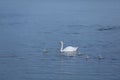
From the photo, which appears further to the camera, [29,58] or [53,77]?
[29,58]

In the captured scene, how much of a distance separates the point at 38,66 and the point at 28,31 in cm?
1601

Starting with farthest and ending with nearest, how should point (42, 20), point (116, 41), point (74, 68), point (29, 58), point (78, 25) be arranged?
point (42, 20) < point (78, 25) < point (116, 41) < point (29, 58) < point (74, 68)

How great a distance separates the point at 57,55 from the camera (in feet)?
118

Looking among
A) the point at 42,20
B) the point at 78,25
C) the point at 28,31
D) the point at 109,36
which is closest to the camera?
the point at 109,36

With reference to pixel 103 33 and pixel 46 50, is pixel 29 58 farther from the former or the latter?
pixel 103 33

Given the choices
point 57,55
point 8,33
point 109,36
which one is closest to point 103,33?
point 109,36

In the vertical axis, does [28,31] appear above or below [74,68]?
above

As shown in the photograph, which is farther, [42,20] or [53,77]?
[42,20]

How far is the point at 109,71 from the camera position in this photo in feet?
104

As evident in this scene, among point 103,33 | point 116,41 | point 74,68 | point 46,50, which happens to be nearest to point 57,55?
point 46,50

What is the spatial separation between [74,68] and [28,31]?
16.7 metres

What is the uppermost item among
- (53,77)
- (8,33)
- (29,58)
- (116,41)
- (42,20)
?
(42,20)

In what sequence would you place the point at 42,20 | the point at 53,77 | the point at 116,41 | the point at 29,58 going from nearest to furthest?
the point at 53,77 → the point at 29,58 → the point at 116,41 → the point at 42,20

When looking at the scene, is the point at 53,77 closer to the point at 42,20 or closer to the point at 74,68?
the point at 74,68
